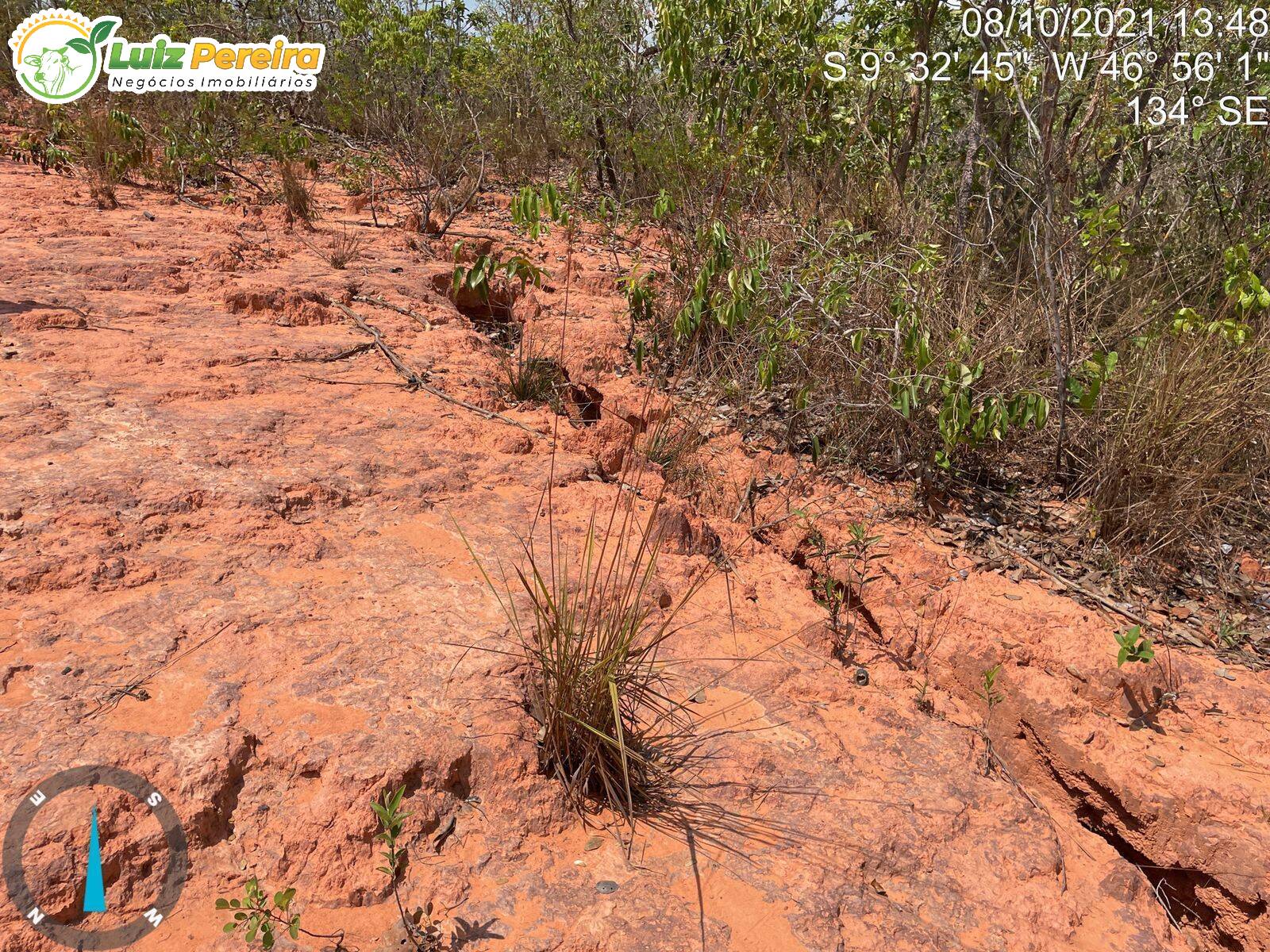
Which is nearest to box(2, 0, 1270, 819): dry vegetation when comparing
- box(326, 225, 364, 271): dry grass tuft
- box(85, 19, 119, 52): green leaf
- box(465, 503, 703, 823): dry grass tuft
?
box(465, 503, 703, 823): dry grass tuft

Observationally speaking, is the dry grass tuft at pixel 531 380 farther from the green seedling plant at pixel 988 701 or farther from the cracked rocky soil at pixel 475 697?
the green seedling plant at pixel 988 701

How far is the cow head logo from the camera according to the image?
651 centimetres

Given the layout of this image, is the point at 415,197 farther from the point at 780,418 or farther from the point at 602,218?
the point at 780,418

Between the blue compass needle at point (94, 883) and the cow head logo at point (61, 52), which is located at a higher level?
the cow head logo at point (61, 52)

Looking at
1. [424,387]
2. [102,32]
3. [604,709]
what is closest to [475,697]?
[604,709]

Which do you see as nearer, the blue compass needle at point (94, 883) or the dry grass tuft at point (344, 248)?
the blue compass needle at point (94, 883)

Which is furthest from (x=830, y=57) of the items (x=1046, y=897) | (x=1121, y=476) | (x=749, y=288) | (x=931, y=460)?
(x=1046, y=897)

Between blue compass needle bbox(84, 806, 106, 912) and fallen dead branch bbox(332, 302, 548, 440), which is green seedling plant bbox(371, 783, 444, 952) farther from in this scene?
fallen dead branch bbox(332, 302, 548, 440)

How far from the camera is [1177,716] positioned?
254cm

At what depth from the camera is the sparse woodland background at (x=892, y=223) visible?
3154 millimetres

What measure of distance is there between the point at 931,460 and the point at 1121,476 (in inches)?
27.9

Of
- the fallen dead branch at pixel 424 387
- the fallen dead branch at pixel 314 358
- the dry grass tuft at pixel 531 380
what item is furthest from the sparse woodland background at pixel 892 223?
the fallen dead branch at pixel 314 358

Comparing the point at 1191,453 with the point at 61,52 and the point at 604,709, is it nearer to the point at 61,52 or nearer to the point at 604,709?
the point at 604,709

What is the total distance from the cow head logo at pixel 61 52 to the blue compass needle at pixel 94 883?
713 cm
